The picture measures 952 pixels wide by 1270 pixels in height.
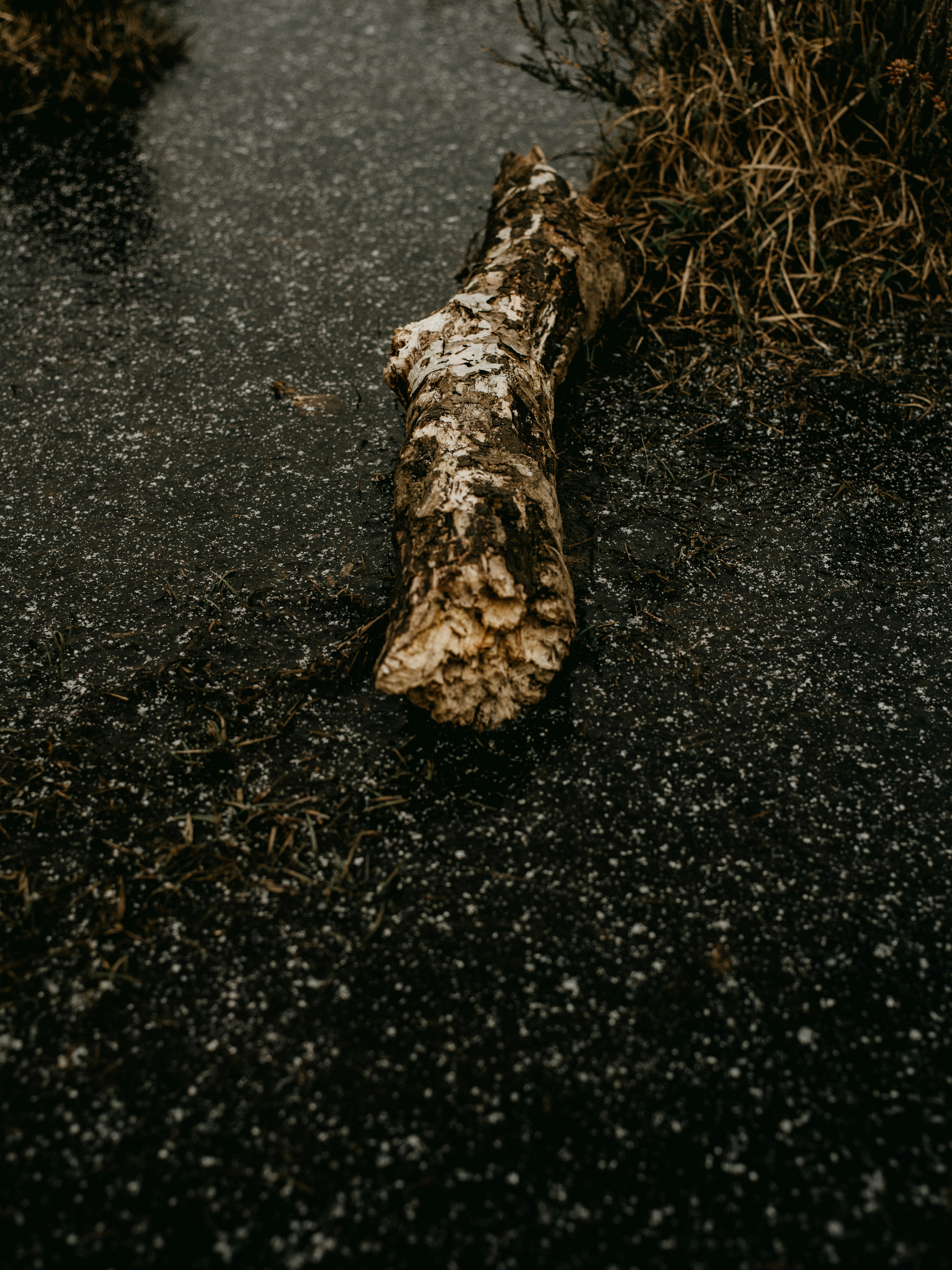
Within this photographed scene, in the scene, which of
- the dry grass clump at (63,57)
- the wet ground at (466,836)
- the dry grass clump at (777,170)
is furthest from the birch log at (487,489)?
the dry grass clump at (63,57)

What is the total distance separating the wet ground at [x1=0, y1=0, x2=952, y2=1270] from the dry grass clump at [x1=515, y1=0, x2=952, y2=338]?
27 centimetres

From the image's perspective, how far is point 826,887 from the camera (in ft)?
5.40

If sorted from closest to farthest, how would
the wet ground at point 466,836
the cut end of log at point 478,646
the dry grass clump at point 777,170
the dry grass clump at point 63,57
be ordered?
the wet ground at point 466,836 → the cut end of log at point 478,646 → the dry grass clump at point 777,170 → the dry grass clump at point 63,57

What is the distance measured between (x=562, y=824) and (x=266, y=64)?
15.8ft

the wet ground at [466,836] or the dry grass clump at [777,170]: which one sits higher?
the dry grass clump at [777,170]

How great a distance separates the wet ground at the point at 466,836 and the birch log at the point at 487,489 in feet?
0.67

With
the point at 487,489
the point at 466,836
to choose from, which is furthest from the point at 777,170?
the point at 466,836

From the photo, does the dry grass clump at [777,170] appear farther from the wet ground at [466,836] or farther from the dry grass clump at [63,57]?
the dry grass clump at [63,57]

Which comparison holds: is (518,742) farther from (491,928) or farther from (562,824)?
(491,928)

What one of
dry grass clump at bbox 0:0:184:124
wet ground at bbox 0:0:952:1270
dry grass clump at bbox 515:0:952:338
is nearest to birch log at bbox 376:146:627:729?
wet ground at bbox 0:0:952:1270

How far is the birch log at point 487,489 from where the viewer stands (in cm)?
171

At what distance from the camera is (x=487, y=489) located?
185 cm

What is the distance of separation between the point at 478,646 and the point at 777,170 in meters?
2.41

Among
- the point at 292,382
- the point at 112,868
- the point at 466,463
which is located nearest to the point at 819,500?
the point at 466,463
